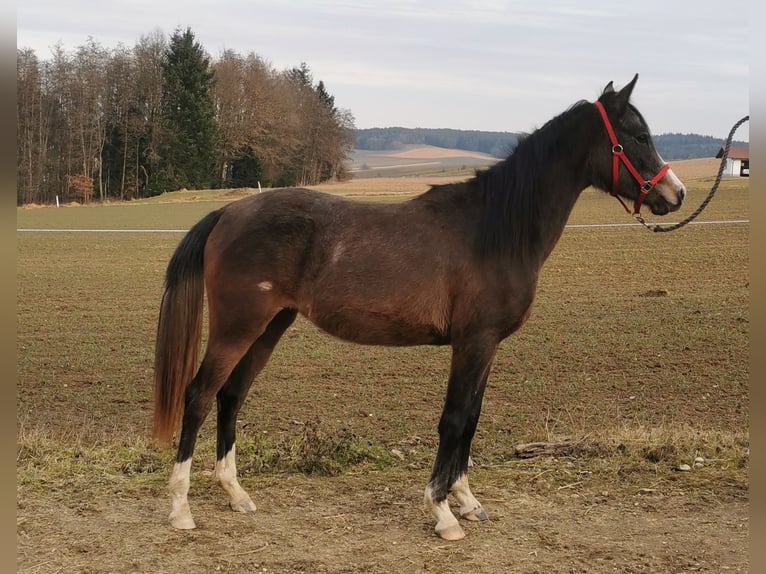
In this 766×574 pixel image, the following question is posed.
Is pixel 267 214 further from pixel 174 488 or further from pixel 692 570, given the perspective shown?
pixel 692 570

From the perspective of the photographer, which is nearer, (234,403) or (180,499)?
(180,499)

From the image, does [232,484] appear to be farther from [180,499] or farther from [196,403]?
[196,403]

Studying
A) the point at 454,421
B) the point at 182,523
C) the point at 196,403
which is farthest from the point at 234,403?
the point at 454,421

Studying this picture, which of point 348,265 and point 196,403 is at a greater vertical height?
point 348,265

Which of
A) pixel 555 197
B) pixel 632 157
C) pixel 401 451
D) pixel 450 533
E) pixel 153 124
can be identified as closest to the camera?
pixel 450 533

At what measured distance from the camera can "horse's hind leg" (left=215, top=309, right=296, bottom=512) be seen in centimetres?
441

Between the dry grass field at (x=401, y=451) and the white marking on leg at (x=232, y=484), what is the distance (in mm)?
102

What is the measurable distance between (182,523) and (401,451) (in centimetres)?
188

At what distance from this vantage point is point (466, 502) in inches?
170

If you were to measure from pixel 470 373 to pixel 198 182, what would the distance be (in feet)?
174

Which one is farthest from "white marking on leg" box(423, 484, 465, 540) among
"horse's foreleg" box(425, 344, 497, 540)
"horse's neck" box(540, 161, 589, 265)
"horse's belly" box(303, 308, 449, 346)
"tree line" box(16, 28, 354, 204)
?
"tree line" box(16, 28, 354, 204)

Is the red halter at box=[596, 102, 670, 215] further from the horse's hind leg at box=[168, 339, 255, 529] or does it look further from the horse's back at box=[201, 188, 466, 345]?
the horse's hind leg at box=[168, 339, 255, 529]

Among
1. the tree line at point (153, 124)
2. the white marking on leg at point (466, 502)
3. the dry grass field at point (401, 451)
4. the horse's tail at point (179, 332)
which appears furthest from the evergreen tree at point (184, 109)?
the white marking on leg at point (466, 502)

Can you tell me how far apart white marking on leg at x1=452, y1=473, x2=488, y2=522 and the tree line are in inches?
1824
